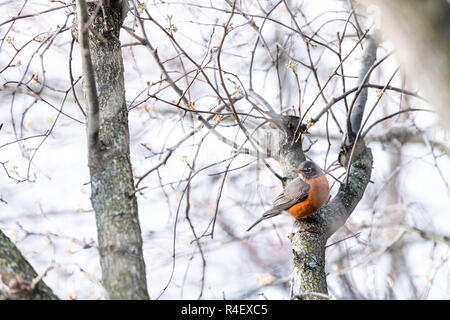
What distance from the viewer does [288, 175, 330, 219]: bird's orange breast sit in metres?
3.98

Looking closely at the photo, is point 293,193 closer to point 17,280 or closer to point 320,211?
point 320,211

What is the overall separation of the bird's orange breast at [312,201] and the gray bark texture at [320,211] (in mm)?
102

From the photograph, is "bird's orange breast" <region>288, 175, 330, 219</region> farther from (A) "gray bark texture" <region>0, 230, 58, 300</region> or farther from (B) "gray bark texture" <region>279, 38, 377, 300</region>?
(A) "gray bark texture" <region>0, 230, 58, 300</region>

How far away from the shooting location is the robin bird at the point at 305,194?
13.3 feet

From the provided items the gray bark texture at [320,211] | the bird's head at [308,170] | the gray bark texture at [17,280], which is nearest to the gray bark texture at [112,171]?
the gray bark texture at [17,280]

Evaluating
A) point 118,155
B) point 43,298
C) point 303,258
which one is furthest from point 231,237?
point 43,298

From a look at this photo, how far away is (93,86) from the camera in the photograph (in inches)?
104

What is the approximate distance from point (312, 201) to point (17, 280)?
8.52 ft

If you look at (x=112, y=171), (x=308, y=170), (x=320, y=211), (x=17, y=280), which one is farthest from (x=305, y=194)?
(x=17, y=280)

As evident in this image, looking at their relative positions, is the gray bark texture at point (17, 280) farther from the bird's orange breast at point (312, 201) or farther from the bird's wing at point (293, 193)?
the bird's wing at point (293, 193)

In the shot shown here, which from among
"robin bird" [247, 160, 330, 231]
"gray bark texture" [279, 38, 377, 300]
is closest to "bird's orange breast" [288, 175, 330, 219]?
"robin bird" [247, 160, 330, 231]

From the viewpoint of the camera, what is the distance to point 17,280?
2.16 m

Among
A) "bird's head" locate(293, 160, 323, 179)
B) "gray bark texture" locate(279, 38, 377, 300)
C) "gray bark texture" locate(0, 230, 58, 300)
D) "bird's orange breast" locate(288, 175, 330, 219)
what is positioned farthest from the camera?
"bird's head" locate(293, 160, 323, 179)

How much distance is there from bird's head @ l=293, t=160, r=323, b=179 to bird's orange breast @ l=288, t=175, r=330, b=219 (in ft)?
0.22
